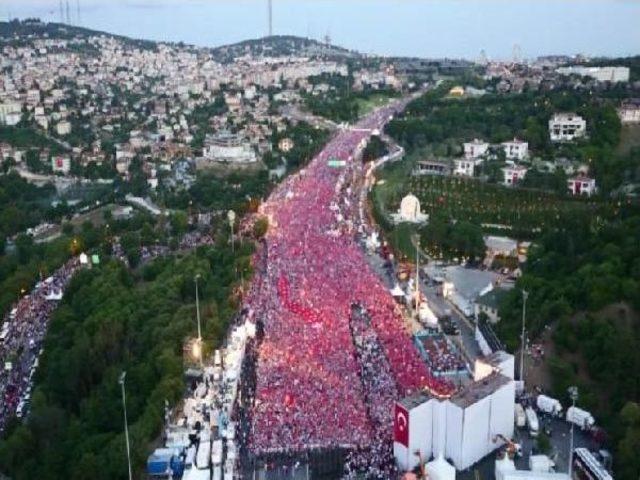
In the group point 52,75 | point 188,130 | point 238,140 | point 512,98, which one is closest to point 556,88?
→ point 512,98

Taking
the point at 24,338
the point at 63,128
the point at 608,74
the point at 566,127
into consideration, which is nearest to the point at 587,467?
the point at 24,338

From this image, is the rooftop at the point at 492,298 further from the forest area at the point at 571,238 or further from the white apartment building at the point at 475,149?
the white apartment building at the point at 475,149

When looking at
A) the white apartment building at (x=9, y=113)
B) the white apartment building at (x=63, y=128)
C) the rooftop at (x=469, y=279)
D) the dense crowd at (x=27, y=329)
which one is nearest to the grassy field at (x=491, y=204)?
the rooftop at (x=469, y=279)

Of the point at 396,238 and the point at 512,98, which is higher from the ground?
the point at 512,98

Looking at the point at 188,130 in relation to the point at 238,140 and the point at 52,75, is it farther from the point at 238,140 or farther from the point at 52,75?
the point at 52,75

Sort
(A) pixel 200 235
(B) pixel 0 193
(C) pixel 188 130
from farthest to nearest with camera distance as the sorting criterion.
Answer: (C) pixel 188 130 → (B) pixel 0 193 → (A) pixel 200 235
